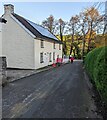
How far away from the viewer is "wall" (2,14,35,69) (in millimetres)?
24750

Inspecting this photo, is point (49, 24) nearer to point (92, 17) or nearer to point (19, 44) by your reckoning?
point (92, 17)

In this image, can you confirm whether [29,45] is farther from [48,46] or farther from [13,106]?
[13,106]

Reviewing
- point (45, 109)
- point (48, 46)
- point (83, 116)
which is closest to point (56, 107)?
point (45, 109)

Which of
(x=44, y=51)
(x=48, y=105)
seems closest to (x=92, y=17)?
(x=44, y=51)

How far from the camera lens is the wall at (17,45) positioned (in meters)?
24.8

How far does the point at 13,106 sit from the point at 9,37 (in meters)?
18.8

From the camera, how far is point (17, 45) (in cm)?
2514

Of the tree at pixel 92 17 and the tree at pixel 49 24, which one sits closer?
the tree at pixel 92 17

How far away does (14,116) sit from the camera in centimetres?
680

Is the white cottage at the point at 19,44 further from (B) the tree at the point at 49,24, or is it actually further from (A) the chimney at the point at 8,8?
(B) the tree at the point at 49,24

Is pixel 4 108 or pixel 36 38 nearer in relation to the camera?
pixel 4 108

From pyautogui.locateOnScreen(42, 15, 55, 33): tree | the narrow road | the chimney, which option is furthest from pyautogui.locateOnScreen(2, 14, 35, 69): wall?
pyautogui.locateOnScreen(42, 15, 55, 33): tree

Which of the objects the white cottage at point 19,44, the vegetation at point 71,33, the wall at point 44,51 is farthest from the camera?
the vegetation at point 71,33

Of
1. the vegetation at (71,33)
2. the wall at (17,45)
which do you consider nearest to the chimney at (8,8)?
the wall at (17,45)
